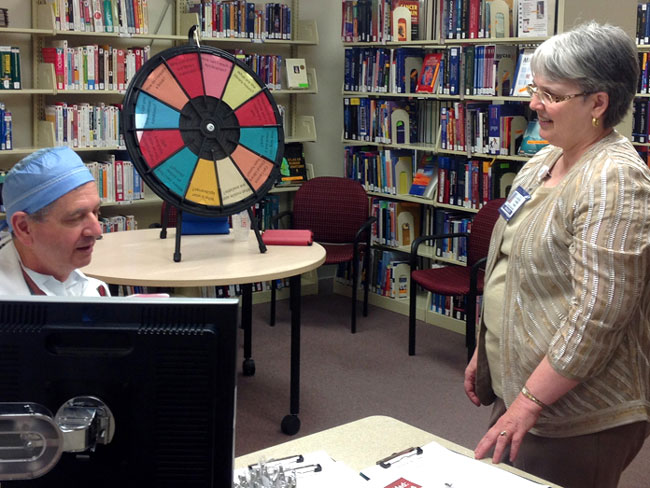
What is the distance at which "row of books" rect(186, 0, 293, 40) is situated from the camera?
5379 mm

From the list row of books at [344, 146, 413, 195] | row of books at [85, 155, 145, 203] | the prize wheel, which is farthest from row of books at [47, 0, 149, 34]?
the prize wheel

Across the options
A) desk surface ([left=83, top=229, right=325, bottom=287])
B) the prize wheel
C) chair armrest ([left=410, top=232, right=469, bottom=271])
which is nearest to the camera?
desk surface ([left=83, top=229, right=325, bottom=287])

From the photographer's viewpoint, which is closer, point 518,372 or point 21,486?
point 21,486

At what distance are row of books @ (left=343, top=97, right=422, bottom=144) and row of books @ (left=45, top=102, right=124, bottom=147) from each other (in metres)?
1.76

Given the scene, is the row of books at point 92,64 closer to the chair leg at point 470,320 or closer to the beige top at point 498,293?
the chair leg at point 470,320

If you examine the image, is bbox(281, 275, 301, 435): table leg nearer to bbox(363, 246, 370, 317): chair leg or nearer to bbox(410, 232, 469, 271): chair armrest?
bbox(410, 232, 469, 271): chair armrest

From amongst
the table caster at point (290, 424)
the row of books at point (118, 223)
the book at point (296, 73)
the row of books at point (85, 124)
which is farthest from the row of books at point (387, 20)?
the table caster at point (290, 424)

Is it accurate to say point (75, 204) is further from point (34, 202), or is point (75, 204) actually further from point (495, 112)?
point (495, 112)

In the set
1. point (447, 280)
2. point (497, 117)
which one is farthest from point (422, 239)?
point (497, 117)

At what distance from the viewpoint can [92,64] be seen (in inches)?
193

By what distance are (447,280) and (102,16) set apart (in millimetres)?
2618

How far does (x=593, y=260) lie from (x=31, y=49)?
4182mm

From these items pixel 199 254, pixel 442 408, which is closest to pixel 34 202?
pixel 199 254

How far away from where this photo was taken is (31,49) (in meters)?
4.90
